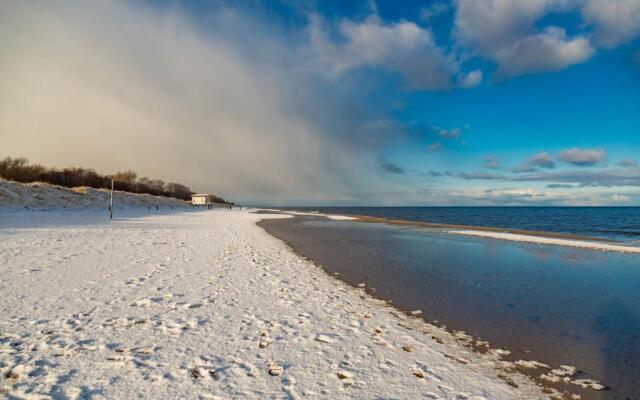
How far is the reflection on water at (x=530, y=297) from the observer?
6.70 meters

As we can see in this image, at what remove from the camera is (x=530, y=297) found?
36.0ft

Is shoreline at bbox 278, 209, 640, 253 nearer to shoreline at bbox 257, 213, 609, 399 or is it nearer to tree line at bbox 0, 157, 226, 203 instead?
shoreline at bbox 257, 213, 609, 399

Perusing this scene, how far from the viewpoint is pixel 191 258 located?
1452cm

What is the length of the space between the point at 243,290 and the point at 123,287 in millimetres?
3671

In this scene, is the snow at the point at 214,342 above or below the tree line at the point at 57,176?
below

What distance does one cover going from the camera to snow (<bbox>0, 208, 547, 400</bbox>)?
466cm

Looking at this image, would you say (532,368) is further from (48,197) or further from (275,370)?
(48,197)

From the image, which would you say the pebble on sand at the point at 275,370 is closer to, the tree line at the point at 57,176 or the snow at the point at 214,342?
the snow at the point at 214,342

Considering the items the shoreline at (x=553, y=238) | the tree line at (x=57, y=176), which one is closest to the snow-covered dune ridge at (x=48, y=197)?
the tree line at (x=57, y=176)

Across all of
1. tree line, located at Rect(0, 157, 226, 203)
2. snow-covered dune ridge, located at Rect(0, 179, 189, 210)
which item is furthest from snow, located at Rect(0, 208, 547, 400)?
tree line, located at Rect(0, 157, 226, 203)

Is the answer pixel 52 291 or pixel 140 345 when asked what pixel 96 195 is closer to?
pixel 52 291

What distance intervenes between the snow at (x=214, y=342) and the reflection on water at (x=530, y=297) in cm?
155

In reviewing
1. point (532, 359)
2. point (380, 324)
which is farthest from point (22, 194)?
point (532, 359)

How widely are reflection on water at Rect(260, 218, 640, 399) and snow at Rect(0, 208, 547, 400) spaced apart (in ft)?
5.09
